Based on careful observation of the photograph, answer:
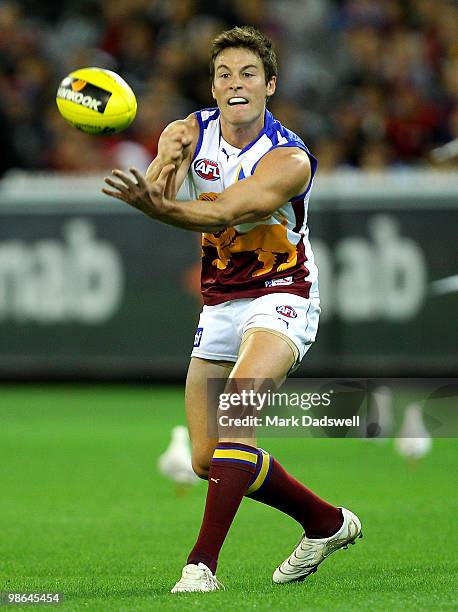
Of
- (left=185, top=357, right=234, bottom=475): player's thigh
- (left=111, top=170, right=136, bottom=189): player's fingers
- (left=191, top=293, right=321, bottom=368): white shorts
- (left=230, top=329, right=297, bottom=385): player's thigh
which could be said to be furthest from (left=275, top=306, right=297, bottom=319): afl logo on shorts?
(left=111, top=170, right=136, bottom=189): player's fingers

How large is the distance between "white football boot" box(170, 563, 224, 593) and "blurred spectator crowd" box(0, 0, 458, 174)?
921 cm

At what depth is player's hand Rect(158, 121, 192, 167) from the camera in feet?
19.6

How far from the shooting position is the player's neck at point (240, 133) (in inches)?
239

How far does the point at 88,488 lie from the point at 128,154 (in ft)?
21.0

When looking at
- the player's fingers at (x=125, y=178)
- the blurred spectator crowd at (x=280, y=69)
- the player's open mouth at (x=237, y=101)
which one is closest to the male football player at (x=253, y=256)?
the player's open mouth at (x=237, y=101)

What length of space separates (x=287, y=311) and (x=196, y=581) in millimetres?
1311

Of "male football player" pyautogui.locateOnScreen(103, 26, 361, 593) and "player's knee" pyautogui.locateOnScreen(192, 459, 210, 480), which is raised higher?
"male football player" pyautogui.locateOnScreen(103, 26, 361, 593)

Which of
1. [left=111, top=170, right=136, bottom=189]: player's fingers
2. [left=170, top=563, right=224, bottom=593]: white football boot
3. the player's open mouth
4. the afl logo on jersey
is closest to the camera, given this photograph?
[left=111, top=170, right=136, bottom=189]: player's fingers

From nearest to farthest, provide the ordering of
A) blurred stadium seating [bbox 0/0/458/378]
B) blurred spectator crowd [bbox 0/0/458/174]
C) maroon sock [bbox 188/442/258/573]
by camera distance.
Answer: maroon sock [bbox 188/442/258/573]
blurred stadium seating [bbox 0/0/458/378]
blurred spectator crowd [bbox 0/0/458/174]

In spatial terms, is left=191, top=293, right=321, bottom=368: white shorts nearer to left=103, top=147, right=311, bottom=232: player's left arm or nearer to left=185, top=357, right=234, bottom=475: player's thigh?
left=185, top=357, right=234, bottom=475: player's thigh

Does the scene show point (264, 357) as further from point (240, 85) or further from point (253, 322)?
point (240, 85)

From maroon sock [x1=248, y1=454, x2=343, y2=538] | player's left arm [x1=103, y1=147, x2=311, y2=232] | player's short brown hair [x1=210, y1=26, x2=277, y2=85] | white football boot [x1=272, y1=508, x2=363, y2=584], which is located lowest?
white football boot [x1=272, y1=508, x2=363, y2=584]

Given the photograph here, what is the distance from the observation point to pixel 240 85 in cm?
594

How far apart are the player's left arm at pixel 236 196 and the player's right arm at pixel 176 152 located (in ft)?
0.17
